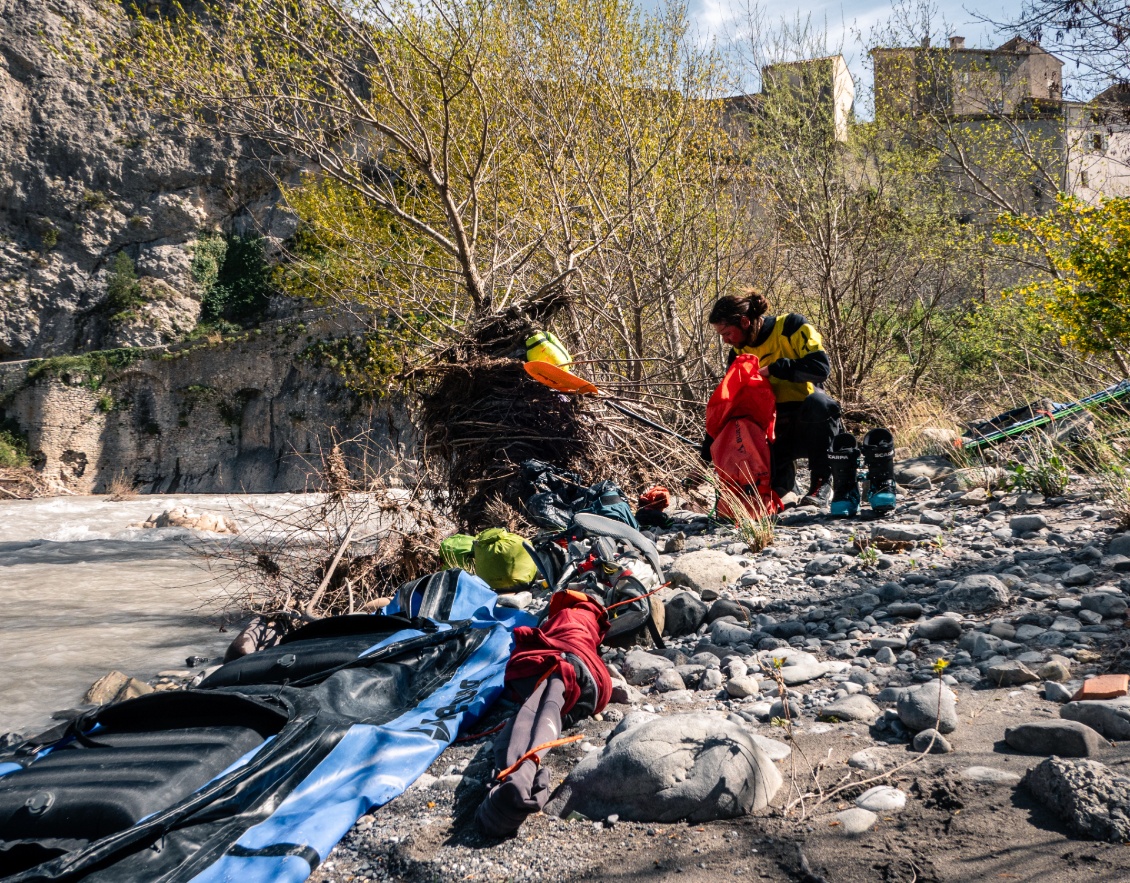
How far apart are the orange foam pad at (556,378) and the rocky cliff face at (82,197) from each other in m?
27.2

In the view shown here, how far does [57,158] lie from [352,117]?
28.5 metres

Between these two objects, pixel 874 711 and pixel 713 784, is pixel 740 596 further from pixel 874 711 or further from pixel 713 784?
pixel 713 784

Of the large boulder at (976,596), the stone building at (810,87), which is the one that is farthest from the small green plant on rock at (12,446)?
the large boulder at (976,596)

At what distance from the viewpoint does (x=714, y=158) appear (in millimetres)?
10672

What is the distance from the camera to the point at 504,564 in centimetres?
495

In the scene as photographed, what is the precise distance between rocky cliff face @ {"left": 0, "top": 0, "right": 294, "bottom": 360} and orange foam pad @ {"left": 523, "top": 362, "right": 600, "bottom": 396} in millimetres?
27186

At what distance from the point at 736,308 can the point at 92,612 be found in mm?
5964

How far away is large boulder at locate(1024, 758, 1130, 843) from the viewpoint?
5.67 ft

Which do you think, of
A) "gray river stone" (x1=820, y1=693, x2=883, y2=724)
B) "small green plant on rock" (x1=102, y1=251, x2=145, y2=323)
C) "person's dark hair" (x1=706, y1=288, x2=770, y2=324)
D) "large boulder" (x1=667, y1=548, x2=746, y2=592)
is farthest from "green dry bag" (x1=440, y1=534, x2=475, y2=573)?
"small green plant on rock" (x1=102, y1=251, x2=145, y2=323)

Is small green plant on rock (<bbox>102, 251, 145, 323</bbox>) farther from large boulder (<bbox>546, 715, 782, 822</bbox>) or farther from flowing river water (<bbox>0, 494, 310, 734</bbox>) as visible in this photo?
large boulder (<bbox>546, 715, 782, 822</bbox>)

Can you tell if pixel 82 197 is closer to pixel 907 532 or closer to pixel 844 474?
pixel 844 474

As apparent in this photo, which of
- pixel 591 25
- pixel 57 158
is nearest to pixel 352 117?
pixel 591 25

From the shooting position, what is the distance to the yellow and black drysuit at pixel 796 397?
18.5 ft

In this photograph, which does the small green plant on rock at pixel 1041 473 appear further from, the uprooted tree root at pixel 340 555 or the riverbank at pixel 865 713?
the uprooted tree root at pixel 340 555
